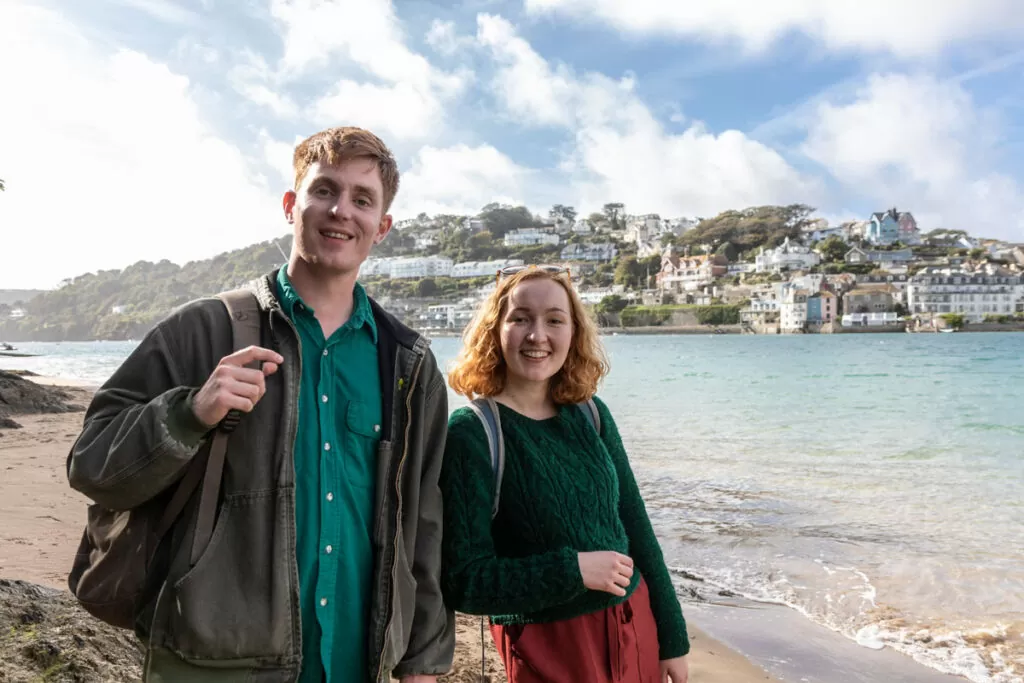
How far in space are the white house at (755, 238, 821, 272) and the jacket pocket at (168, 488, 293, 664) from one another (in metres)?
145

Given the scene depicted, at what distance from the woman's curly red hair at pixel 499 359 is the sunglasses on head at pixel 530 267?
1 cm

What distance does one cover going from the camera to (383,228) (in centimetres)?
199

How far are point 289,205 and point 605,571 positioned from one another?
131 cm

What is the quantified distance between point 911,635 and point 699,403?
2125 cm

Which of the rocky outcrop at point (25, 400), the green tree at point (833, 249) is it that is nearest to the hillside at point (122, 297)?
the green tree at point (833, 249)

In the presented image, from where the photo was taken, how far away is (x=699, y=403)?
84.5 feet

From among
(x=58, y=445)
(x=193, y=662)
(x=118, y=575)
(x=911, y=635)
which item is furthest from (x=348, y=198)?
(x=58, y=445)

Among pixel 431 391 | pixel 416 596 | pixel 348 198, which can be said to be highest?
pixel 348 198

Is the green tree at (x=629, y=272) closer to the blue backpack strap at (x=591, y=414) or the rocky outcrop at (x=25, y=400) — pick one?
the rocky outcrop at (x=25, y=400)

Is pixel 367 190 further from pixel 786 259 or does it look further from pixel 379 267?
pixel 379 267

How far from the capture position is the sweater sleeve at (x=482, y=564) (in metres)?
1.98

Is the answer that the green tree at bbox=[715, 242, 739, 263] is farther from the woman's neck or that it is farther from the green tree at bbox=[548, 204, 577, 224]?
the woman's neck

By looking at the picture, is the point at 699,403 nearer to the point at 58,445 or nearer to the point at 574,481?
the point at 58,445

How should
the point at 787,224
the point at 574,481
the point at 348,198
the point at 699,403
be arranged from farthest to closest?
1. the point at 787,224
2. the point at 699,403
3. the point at 574,481
4. the point at 348,198
